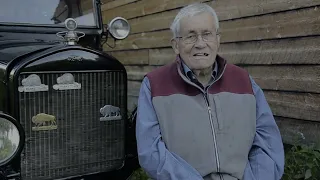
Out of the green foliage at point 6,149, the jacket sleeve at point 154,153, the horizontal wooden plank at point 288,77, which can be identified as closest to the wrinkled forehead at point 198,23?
the jacket sleeve at point 154,153

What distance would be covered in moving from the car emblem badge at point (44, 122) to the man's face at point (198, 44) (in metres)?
0.96

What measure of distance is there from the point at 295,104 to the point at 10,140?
229cm

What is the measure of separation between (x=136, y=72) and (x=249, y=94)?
3.79 meters

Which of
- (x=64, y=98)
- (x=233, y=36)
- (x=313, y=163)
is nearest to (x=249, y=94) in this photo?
(x=313, y=163)

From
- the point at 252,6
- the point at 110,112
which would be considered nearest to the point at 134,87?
the point at 252,6

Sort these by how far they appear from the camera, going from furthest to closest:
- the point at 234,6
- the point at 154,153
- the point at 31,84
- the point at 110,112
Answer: the point at 234,6 < the point at 110,112 < the point at 31,84 < the point at 154,153

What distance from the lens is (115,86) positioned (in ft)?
9.27

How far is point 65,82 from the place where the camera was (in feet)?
8.54

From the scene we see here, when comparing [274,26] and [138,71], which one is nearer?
[274,26]

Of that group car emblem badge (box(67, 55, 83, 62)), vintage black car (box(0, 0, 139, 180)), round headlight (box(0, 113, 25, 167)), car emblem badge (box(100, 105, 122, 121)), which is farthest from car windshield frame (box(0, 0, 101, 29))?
round headlight (box(0, 113, 25, 167))

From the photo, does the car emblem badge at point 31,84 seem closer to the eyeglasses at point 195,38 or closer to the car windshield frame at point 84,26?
the car windshield frame at point 84,26

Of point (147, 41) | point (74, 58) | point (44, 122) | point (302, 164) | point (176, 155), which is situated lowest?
point (302, 164)

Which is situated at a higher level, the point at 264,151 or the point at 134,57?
the point at 134,57

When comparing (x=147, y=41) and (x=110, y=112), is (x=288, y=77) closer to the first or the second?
(x=110, y=112)
